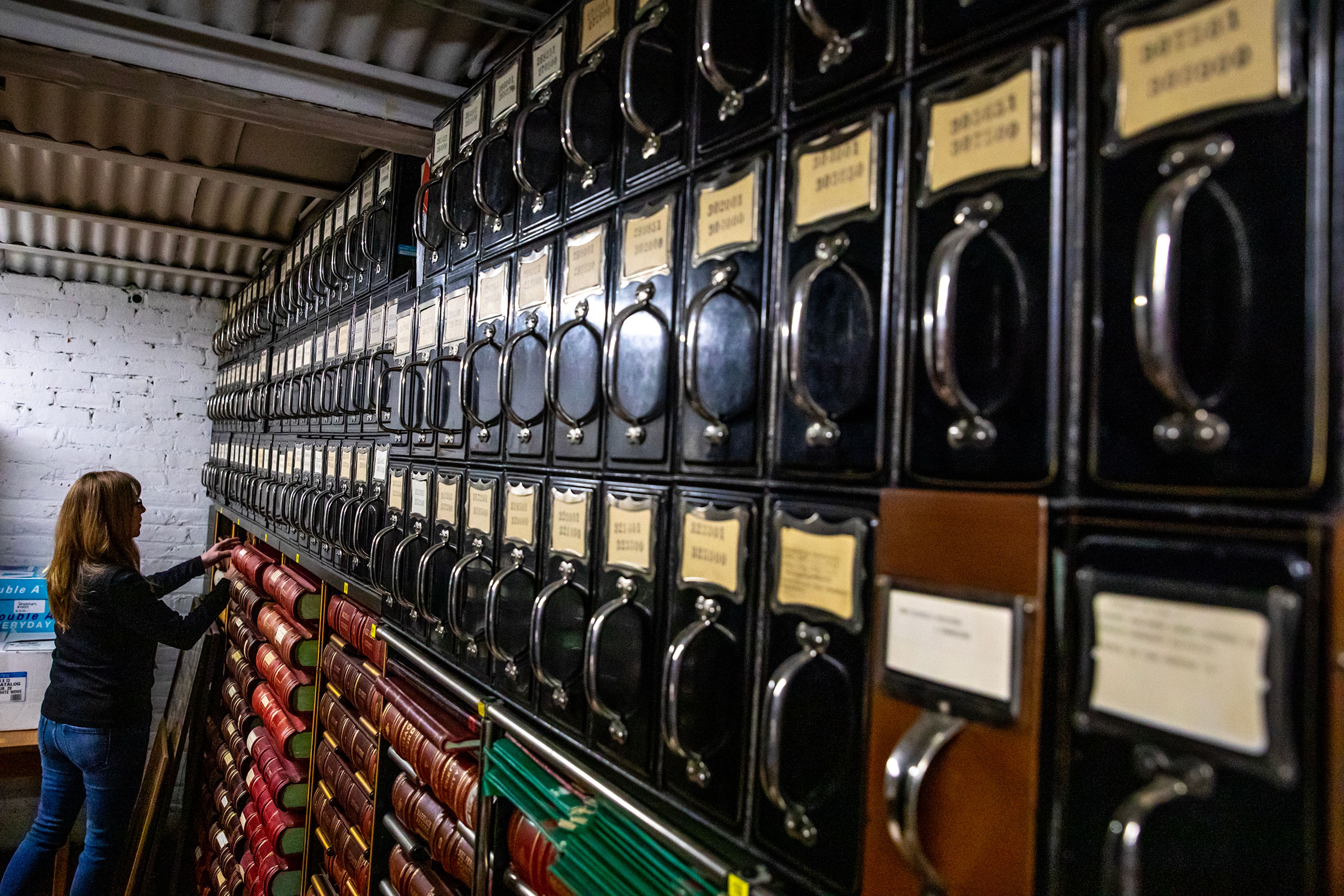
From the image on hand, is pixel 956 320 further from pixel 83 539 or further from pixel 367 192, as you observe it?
pixel 83 539

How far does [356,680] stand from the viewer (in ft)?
7.27

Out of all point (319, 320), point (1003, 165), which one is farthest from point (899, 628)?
point (319, 320)

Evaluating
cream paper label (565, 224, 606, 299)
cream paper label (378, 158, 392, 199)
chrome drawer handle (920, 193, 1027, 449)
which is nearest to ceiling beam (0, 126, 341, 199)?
cream paper label (378, 158, 392, 199)

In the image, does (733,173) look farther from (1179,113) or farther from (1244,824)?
(1244,824)

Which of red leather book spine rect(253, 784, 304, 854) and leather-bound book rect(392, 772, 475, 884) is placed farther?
red leather book spine rect(253, 784, 304, 854)

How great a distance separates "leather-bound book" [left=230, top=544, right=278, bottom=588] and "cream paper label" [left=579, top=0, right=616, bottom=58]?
2752mm

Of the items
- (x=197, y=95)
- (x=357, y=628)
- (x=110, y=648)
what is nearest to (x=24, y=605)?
(x=110, y=648)

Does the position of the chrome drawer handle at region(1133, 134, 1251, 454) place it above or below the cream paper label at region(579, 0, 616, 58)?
below

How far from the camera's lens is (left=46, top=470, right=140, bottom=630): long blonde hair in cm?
298

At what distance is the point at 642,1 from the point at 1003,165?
70 cm

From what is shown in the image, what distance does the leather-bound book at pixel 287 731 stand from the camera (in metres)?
2.78

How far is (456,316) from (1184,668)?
143cm

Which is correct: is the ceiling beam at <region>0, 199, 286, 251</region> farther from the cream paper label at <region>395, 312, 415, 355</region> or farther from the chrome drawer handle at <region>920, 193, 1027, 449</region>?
the chrome drawer handle at <region>920, 193, 1027, 449</region>

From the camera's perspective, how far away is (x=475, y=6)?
169 centimetres
